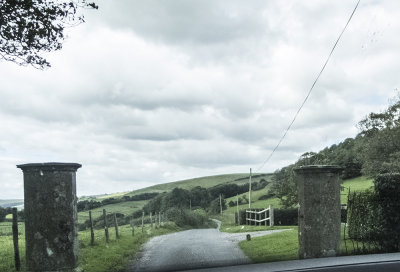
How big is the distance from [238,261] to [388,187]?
494 cm

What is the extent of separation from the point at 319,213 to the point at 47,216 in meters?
7.11

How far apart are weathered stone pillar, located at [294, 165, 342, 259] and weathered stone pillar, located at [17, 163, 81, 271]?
248 inches

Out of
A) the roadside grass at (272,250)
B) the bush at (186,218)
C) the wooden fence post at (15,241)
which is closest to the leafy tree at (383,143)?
the bush at (186,218)

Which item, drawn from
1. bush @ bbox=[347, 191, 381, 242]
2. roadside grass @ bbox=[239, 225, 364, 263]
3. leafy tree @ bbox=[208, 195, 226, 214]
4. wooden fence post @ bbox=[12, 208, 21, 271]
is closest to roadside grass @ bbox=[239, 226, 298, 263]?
roadside grass @ bbox=[239, 225, 364, 263]

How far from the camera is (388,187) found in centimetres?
1196

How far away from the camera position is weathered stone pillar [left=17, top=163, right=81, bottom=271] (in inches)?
348

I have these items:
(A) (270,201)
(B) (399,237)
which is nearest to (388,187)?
(B) (399,237)

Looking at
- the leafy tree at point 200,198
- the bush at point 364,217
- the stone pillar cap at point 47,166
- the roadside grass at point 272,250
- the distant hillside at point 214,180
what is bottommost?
the leafy tree at point 200,198

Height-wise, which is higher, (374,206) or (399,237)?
(374,206)

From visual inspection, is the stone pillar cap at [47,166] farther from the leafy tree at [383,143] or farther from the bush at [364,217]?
the leafy tree at [383,143]

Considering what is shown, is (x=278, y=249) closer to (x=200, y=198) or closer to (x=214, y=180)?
(x=200, y=198)

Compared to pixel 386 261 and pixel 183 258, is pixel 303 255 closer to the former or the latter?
pixel 386 261

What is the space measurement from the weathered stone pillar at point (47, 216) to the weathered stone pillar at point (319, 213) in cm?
631

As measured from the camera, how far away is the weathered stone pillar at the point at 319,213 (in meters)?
11.3
